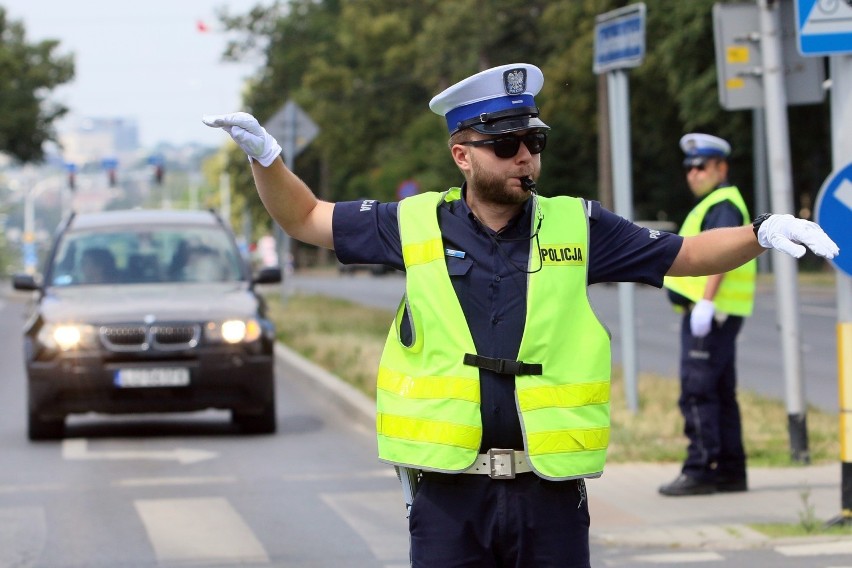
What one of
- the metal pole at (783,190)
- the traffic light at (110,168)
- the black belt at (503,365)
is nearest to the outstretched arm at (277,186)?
the black belt at (503,365)

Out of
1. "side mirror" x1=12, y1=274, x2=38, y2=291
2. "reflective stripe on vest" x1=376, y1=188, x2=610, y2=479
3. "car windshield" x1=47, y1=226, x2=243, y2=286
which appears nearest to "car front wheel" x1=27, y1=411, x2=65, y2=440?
"side mirror" x1=12, y1=274, x2=38, y2=291

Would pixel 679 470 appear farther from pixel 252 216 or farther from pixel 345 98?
pixel 252 216

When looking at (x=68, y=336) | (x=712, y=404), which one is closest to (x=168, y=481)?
(x=68, y=336)

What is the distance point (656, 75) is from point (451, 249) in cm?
4135

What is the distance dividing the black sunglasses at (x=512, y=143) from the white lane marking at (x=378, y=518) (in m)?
3.76

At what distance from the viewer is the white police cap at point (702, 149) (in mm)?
9781

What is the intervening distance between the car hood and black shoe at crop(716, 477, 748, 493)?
4568 mm

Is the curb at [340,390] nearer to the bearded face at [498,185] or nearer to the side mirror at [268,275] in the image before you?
the side mirror at [268,275]

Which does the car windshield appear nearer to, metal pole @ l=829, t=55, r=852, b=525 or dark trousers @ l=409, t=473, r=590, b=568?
metal pole @ l=829, t=55, r=852, b=525

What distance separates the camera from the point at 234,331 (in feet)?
42.9

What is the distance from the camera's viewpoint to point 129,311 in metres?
13.0

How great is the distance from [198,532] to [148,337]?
13.6ft

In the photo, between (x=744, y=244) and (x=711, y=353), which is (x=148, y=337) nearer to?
(x=711, y=353)

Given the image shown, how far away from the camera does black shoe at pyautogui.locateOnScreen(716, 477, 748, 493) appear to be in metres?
9.76
